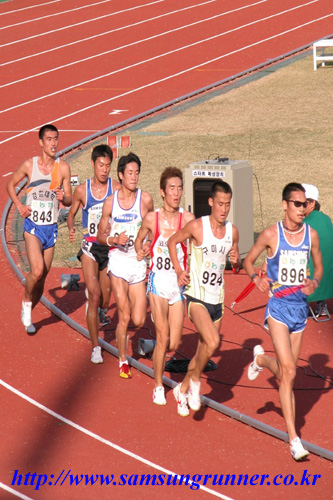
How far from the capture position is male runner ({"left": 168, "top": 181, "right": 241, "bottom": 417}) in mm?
7891

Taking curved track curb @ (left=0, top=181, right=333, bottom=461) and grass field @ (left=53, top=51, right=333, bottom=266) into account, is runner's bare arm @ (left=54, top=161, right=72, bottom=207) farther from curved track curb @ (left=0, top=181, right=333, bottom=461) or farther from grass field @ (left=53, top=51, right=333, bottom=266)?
grass field @ (left=53, top=51, right=333, bottom=266)

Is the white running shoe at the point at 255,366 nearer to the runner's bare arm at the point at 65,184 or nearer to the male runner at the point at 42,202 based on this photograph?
the male runner at the point at 42,202

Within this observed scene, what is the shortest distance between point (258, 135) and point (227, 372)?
11.2 metres

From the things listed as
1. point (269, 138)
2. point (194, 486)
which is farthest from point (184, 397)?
point (269, 138)

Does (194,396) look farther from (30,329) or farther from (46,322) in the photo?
(46,322)

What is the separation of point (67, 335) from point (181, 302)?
238 centimetres

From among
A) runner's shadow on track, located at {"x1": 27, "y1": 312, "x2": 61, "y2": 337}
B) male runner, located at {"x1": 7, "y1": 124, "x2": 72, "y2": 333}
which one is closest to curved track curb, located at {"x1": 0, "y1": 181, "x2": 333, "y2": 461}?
runner's shadow on track, located at {"x1": 27, "y1": 312, "x2": 61, "y2": 337}

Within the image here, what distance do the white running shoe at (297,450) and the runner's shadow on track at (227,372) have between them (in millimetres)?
1177

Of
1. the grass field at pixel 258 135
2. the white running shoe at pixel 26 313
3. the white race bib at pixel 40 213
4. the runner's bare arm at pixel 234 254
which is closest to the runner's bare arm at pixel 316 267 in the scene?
the runner's bare arm at pixel 234 254

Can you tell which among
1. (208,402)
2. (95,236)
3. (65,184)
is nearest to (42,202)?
(65,184)

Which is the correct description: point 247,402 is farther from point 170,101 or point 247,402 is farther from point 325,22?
point 325,22

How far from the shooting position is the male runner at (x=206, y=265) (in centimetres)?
789

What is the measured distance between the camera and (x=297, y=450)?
719cm

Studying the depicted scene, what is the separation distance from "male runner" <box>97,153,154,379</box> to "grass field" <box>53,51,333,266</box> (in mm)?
4337
